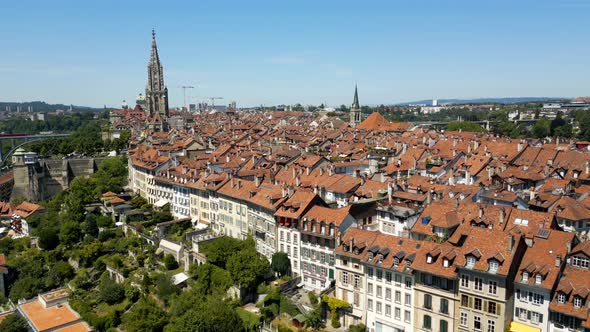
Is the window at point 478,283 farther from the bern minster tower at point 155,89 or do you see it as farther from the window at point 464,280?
the bern minster tower at point 155,89

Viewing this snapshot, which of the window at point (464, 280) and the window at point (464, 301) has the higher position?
the window at point (464, 280)

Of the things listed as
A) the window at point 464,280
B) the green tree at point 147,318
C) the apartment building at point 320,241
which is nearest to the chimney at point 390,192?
the apartment building at point 320,241

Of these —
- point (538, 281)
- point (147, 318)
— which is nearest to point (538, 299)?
point (538, 281)

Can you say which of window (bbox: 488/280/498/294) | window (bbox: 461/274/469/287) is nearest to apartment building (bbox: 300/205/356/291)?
window (bbox: 461/274/469/287)

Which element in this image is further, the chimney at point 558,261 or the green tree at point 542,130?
the green tree at point 542,130

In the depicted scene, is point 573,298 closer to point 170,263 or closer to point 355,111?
point 170,263

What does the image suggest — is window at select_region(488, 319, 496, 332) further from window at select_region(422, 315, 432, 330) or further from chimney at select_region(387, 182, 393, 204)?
chimney at select_region(387, 182, 393, 204)
